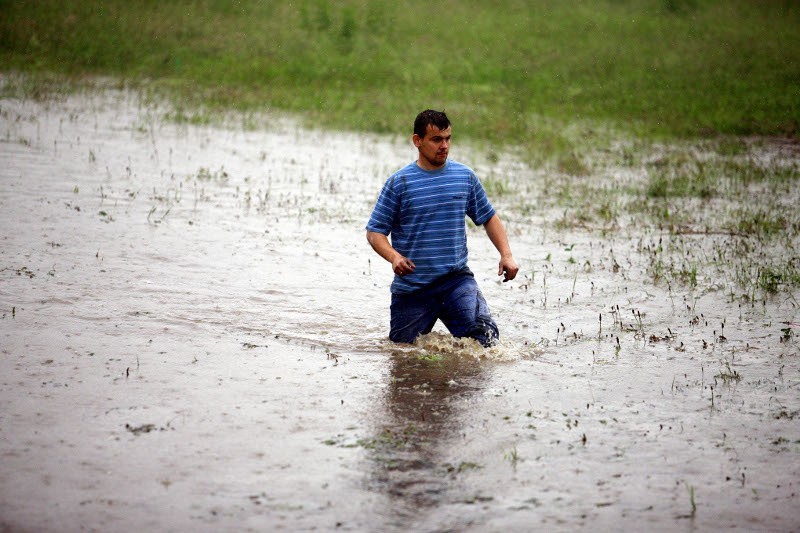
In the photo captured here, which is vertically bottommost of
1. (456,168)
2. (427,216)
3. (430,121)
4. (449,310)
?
(449,310)

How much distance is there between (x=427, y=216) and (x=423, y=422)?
5.31 feet

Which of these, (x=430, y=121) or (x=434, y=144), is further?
(x=434, y=144)

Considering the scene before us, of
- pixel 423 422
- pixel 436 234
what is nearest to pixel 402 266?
pixel 436 234

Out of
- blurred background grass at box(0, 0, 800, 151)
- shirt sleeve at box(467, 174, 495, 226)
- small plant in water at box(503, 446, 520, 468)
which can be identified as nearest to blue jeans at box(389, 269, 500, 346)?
shirt sleeve at box(467, 174, 495, 226)

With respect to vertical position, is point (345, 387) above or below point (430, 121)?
below

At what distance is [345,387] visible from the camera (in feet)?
19.3

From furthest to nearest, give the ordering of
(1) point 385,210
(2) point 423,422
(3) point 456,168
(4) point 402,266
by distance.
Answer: (3) point 456,168 < (1) point 385,210 < (4) point 402,266 < (2) point 423,422

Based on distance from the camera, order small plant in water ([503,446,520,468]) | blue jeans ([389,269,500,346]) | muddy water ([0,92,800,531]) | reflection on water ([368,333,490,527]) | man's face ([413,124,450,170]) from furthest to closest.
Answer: blue jeans ([389,269,500,346]), man's face ([413,124,450,170]), small plant in water ([503,446,520,468]), reflection on water ([368,333,490,527]), muddy water ([0,92,800,531])

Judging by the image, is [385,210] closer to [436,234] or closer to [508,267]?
[436,234]

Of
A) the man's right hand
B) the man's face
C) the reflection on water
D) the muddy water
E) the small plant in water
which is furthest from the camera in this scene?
the man's face

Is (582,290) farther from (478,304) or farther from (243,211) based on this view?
(243,211)

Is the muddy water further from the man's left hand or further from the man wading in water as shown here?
the man's left hand

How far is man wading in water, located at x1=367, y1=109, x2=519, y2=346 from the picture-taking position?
20.8ft

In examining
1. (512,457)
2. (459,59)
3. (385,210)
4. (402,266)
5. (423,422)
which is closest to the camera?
(512,457)
